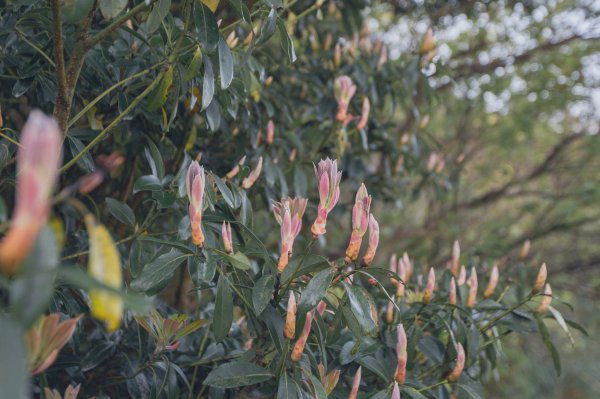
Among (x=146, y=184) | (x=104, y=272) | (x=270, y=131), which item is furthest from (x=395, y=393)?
(x=270, y=131)

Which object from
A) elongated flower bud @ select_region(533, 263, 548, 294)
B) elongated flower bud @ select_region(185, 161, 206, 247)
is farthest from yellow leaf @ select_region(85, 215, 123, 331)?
elongated flower bud @ select_region(533, 263, 548, 294)

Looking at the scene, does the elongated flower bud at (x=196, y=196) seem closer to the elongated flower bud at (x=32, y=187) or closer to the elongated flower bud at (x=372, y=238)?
the elongated flower bud at (x=372, y=238)

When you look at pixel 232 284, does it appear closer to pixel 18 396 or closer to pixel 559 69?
pixel 18 396

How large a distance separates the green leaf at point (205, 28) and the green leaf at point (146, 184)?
25cm

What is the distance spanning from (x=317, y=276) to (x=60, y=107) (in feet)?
1.52

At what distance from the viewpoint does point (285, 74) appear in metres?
2.09

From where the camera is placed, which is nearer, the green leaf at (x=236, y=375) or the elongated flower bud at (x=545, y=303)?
the green leaf at (x=236, y=375)

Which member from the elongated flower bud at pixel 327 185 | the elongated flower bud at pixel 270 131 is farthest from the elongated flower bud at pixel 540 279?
the elongated flower bud at pixel 270 131

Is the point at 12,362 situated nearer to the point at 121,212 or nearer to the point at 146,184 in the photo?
the point at 146,184

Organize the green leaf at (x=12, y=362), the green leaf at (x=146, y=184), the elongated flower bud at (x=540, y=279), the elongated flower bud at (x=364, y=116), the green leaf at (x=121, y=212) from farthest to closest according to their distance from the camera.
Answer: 1. the elongated flower bud at (x=364, y=116)
2. the elongated flower bud at (x=540, y=279)
3. the green leaf at (x=121, y=212)
4. the green leaf at (x=146, y=184)
5. the green leaf at (x=12, y=362)

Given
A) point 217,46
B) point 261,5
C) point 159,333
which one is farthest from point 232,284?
point 261,5

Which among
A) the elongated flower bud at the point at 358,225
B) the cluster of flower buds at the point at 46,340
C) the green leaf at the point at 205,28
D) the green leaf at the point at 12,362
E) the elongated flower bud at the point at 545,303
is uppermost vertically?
the green leaf at the point at 12,362

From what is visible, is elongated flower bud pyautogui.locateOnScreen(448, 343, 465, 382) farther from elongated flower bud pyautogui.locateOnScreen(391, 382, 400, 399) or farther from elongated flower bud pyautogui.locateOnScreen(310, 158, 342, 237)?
elongated flower bud pyautogui.locateOnScreen(310, 158, 342, 237)

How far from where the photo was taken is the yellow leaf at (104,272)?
0.50 meters
